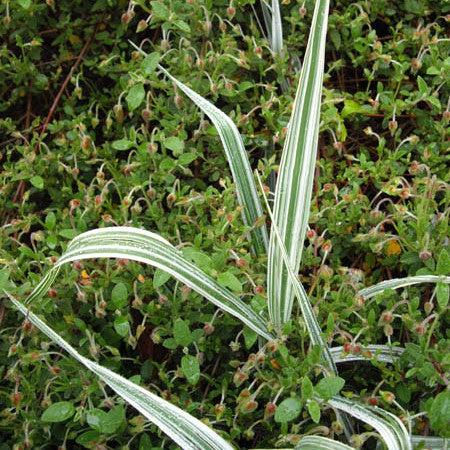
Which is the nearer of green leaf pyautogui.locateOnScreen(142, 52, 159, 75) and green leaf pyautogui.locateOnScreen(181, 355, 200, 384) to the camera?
green leaf pyautogui.locateOnScreen(181, 355, 200, 384)

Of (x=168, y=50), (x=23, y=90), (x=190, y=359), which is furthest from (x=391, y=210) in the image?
(x=23, y=90)

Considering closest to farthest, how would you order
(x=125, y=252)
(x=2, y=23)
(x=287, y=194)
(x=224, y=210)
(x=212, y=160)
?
(x=125, y=252), (x=287, y=194), (x=224, y=210), (x=212, y=160), (x=2, y=23)

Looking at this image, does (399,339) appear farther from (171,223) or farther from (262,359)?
(171,223)

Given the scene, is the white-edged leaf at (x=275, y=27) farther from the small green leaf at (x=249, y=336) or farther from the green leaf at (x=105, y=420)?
the green leaf at (x=105, y=420)

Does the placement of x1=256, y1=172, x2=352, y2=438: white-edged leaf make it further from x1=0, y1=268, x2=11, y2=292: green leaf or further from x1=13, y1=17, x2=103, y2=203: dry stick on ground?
x1=13, y1=17, x2=103, y2=203: dry stick on ground

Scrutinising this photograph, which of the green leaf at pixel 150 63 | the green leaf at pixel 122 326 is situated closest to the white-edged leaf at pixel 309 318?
the green leaf at pixel 122 326

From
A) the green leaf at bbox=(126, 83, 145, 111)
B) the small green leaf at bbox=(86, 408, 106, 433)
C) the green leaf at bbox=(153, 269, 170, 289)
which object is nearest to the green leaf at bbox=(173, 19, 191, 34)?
the green leaf at bbox=(126, 83, 145, 111)

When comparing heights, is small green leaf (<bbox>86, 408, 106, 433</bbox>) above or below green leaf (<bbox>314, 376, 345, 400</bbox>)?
below

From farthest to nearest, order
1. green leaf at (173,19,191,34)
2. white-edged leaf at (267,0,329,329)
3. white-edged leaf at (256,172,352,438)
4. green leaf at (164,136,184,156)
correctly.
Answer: green leaf at (173,19,191,34)
green leaf at (164,136,184,156)
white-edged leaf at (267,0,329,329)
white-edged leaf at (256,172,352,438)
